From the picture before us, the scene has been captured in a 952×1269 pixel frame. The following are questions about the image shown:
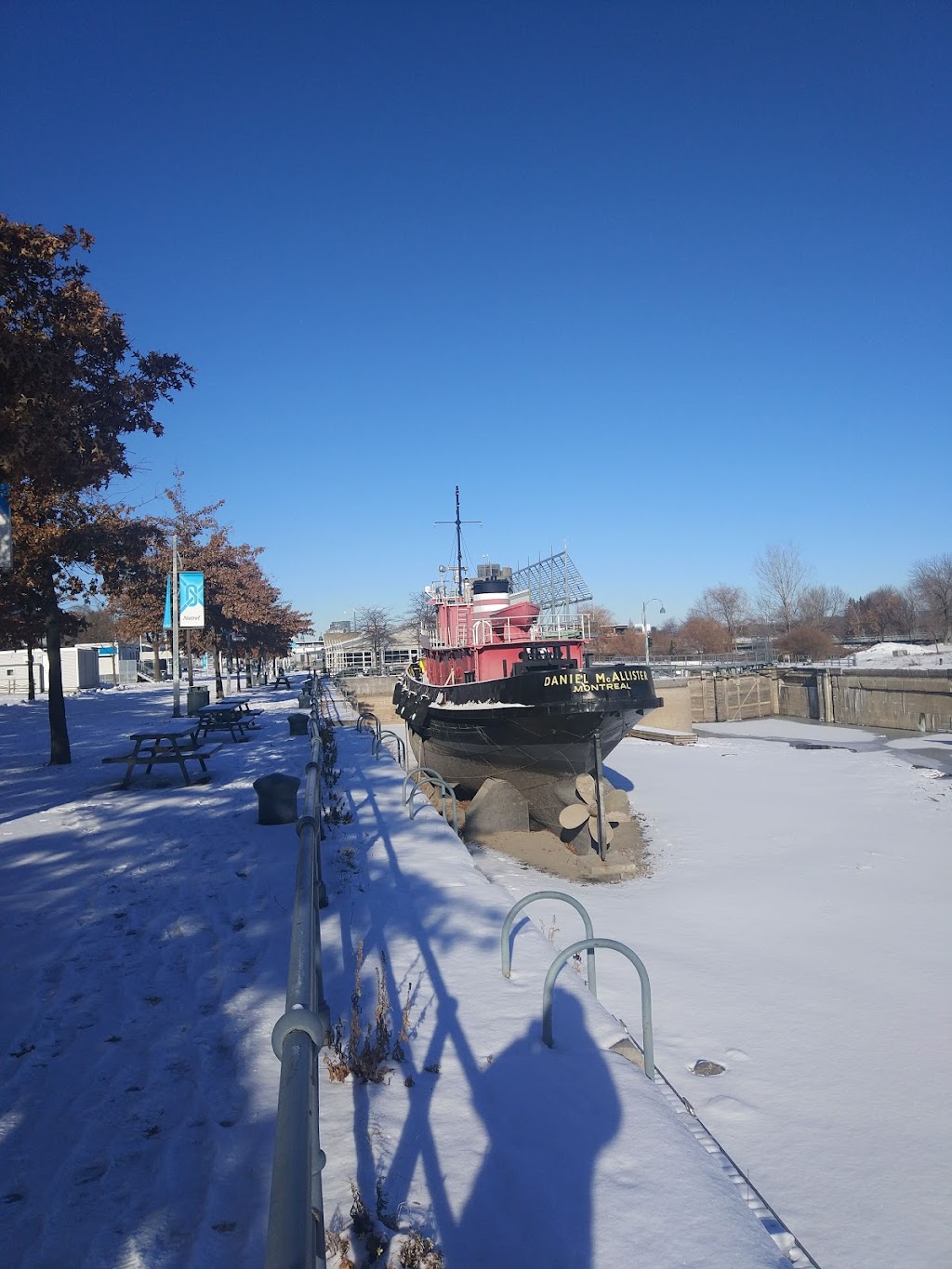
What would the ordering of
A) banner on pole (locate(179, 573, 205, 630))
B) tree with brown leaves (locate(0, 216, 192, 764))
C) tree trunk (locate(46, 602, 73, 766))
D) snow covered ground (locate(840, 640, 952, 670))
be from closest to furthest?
tree with brown leaves (locate(0, 216, 192, 764)), tree trunk (locate(46, 602, 73, 766)), banner on pole (locate(179, 573, 205, 630)), snow covered ground (locate(840, 640, 952, 670))

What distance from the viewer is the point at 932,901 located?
426 inches

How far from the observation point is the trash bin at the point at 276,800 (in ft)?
28.2

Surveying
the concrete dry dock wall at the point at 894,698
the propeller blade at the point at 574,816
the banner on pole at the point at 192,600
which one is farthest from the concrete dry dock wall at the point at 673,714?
the banner on pole at the point at 192,600

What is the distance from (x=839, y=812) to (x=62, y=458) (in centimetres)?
1684

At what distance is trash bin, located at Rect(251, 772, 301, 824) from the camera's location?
28.2 feet

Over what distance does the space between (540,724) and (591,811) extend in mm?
1966

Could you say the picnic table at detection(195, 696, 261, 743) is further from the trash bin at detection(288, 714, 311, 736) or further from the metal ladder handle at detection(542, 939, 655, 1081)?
the metal ladder handle at detection(542, 939, 655, 1081)

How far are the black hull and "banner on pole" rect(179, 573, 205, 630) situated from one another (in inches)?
257

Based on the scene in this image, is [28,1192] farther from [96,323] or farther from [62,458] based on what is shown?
[96,323]

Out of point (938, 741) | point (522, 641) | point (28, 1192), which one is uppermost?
point (522, 641)

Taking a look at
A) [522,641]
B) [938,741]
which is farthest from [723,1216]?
[938,741]

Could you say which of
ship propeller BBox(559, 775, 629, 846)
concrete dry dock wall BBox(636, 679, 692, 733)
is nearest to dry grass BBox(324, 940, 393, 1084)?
ship propeller BBox(559, 775, 629, 846)

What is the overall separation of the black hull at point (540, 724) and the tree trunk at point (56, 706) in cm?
740

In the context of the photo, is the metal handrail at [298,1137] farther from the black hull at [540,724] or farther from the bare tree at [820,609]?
the bare tree at [820,609]
